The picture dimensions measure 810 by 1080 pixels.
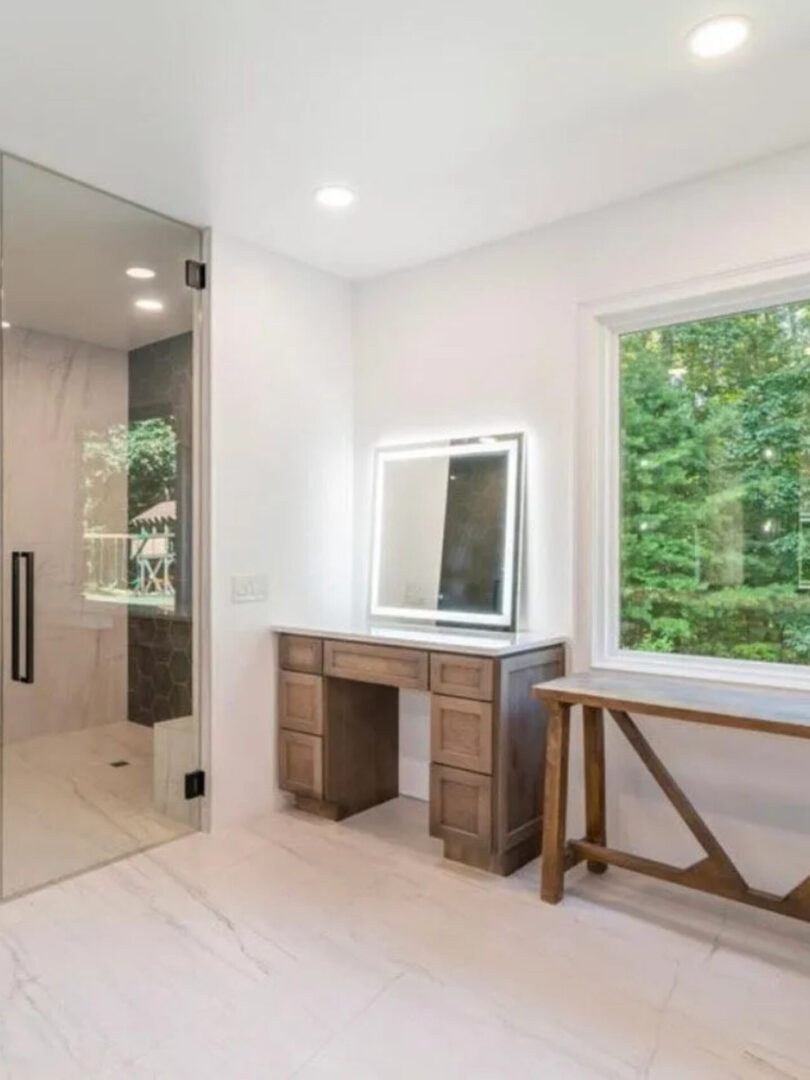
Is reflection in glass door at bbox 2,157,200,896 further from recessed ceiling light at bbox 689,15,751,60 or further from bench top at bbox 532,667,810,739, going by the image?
recessed ceiling light at bbox 689,15,751,60

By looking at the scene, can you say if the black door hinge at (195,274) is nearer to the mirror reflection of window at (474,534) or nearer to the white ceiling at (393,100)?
the white ceiling at (393,100)

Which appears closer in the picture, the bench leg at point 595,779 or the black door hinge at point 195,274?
the bench leg at point 595,779

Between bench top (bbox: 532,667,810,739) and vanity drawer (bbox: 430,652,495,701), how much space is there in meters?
0.22

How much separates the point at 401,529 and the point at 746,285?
1858 mm

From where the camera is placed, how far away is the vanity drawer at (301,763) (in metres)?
3.35

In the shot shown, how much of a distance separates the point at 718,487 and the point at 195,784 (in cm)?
252

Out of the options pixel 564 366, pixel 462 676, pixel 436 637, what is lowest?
pixel 462 676

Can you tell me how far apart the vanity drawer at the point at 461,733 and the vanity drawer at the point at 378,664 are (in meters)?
0.13

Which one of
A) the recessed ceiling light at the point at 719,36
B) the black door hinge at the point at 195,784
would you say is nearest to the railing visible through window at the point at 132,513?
the black door hinge at the point at 195,784

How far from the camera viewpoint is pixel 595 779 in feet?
9.34

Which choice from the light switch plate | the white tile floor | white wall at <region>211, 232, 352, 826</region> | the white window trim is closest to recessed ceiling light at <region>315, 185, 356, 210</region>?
white wall at <region>211, 232, 352, 826</region>

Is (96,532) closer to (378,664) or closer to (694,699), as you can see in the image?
(378,664)

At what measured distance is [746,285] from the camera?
2.71 metres

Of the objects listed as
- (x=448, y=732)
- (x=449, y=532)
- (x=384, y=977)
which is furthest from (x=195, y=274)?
(x=384, y=977)
